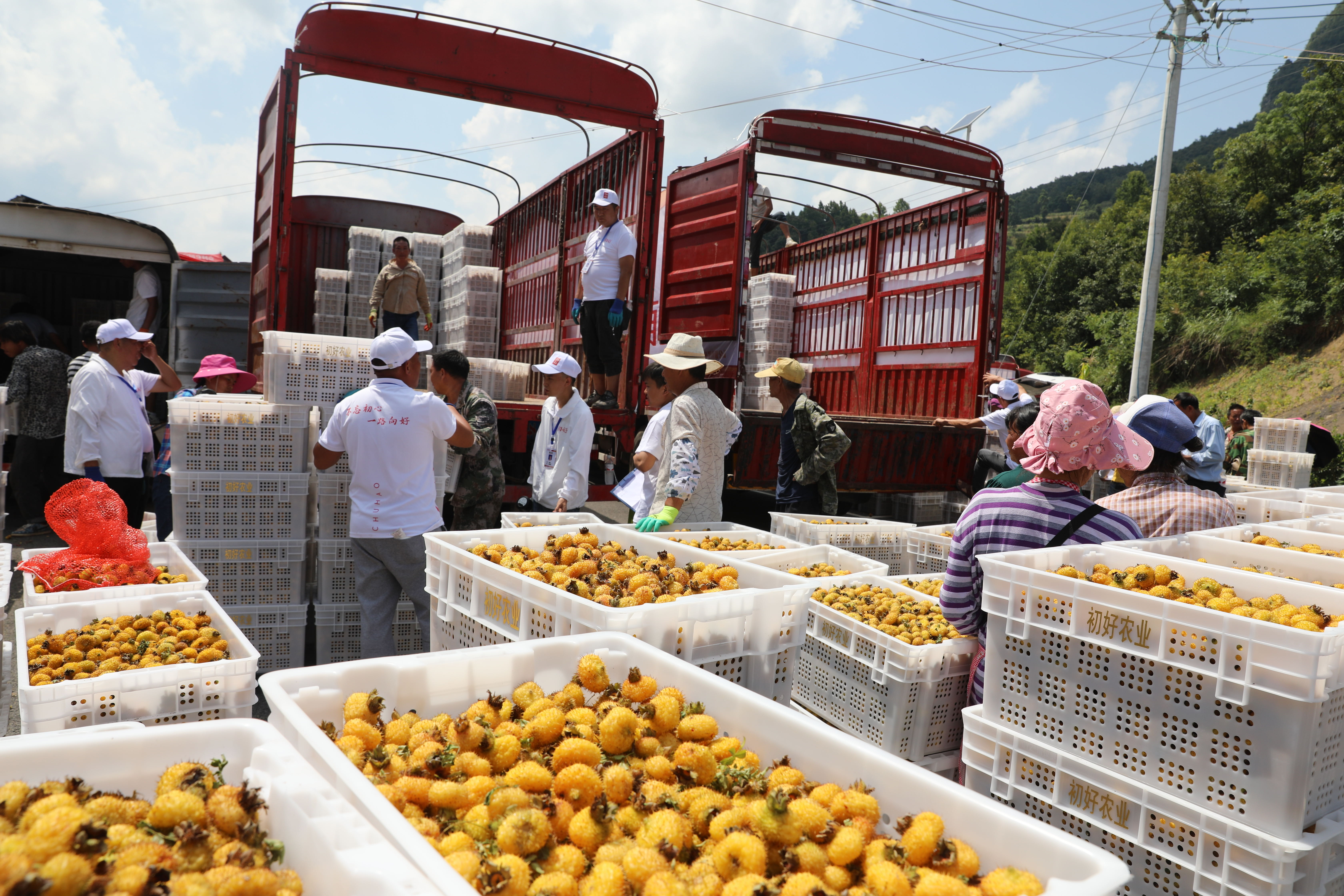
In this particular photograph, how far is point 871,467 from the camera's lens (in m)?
8.41

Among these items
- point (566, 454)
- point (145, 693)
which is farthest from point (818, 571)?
point (145, 693)

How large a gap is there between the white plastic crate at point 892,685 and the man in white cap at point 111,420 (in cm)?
493

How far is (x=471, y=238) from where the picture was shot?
1128 centimetres

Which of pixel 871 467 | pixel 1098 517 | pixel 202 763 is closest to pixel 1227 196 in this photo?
pixel 871 467

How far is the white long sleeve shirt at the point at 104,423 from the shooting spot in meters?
5.87

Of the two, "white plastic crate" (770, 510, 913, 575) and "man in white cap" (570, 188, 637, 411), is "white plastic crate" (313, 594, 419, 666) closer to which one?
"white plastic crate" (770, 510, 913, 575)

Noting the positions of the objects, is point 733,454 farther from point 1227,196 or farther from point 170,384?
point 1227,196

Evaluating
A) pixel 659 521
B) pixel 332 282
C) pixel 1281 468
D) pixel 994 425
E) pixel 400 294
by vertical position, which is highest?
pixel 332 282

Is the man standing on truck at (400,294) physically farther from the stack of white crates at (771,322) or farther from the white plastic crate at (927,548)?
the white plastic crate at (927,548)

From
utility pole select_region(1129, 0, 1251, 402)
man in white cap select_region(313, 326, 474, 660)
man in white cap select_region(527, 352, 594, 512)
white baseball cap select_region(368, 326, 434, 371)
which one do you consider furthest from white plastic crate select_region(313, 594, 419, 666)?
utility pole select_region(1129, 0, 1251, 402)

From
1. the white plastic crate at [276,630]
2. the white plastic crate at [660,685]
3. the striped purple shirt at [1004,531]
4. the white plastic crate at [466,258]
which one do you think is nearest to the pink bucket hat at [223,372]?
the white plastic crate at [276,630]

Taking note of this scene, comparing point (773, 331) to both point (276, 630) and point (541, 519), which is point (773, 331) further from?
point (276, 630)

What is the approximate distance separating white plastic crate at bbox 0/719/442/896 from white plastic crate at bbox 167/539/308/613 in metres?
3.75

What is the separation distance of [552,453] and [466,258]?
20.1 feet
